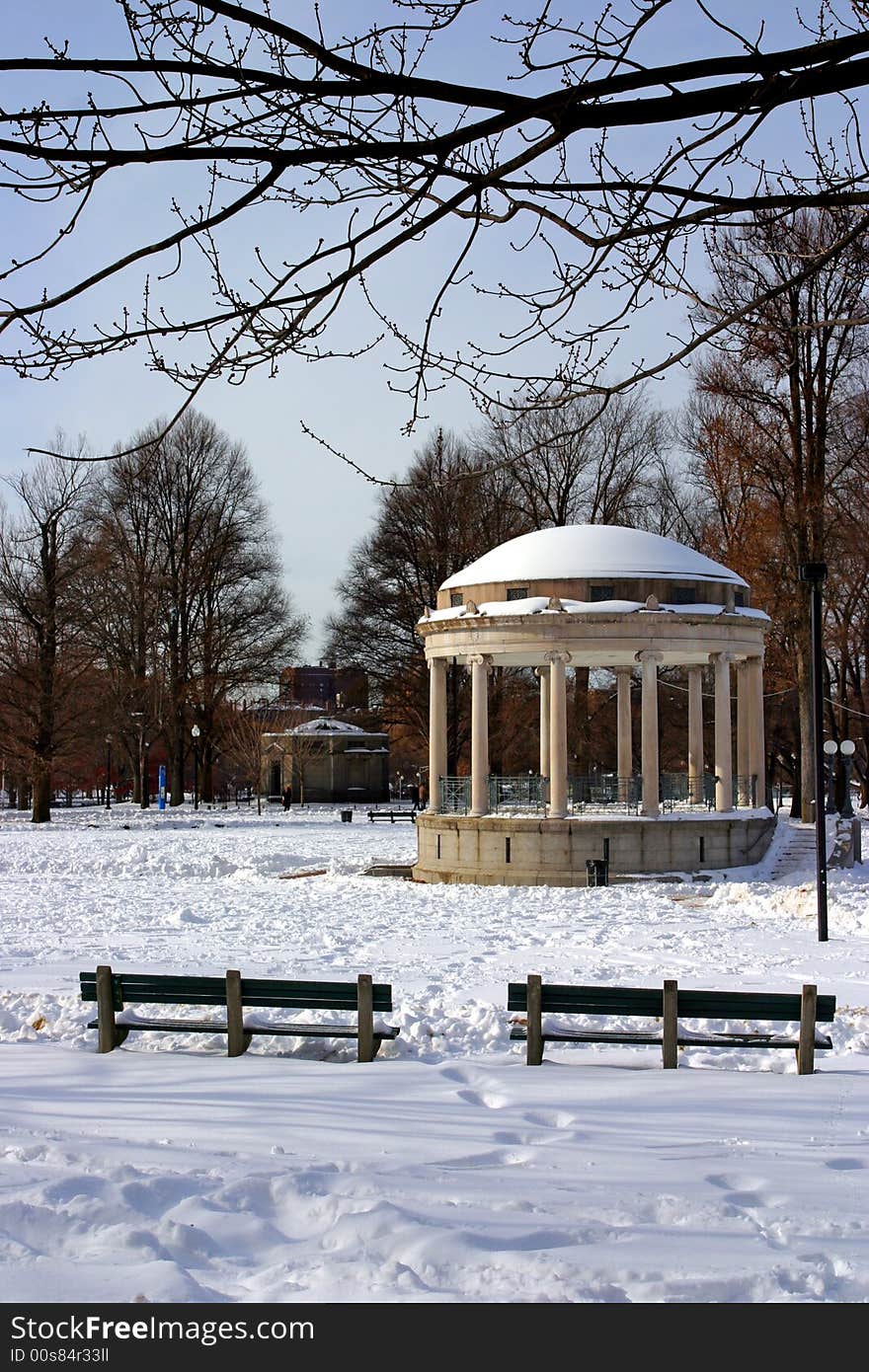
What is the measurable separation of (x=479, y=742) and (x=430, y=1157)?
23287 millimetres

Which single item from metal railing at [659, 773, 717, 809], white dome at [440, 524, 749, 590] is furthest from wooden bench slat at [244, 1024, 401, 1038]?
metal railing at [659, 773, 717, 809]

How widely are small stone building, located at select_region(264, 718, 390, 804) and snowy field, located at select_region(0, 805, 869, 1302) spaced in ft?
163

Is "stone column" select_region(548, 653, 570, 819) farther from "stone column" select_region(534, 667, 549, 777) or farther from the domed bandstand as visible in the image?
"stone column" select_region(534, 667, 549, 777)

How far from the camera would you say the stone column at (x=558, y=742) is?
2912 centimetres

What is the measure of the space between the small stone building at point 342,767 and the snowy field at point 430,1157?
4956 cm

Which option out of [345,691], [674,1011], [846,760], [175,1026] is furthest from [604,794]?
[345,691]

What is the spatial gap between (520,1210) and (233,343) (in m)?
4.22

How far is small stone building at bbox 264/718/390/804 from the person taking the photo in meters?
66.4

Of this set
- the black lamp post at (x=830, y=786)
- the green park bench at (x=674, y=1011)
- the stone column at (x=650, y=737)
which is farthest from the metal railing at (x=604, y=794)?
the green park bench at (x=674, y=1011)

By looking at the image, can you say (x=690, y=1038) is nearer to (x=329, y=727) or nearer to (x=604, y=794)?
(x=604, y=794)

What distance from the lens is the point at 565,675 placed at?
3083 centimetres

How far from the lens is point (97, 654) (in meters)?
52.1

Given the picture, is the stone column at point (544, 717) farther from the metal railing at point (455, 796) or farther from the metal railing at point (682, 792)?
the metal railing at point (455, 796)

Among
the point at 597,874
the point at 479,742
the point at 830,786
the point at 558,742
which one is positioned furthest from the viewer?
the point at 830,786
